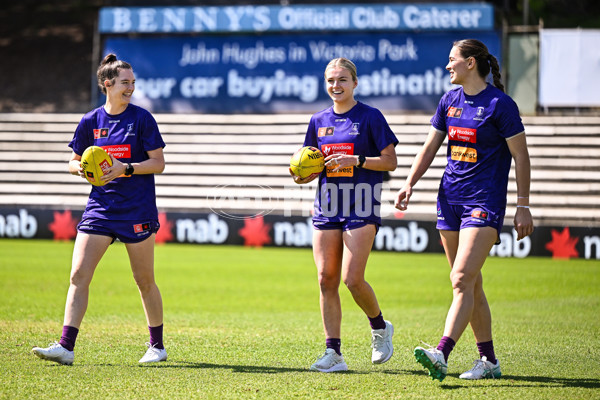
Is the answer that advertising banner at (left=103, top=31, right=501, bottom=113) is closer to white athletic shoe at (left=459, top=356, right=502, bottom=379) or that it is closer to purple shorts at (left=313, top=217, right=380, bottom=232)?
purple shorts at (left=313, top=217, right=380, bottom=232)

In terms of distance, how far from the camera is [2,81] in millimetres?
32281

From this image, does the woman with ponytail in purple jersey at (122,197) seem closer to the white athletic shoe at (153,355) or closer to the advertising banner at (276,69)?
the white athletic shoe at (153,355)

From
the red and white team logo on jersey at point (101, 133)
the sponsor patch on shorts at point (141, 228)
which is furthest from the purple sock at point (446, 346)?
the red and white team logo on jersey at point (101, 133)

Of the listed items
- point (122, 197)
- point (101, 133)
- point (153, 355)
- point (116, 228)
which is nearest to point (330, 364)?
point (153, 355)

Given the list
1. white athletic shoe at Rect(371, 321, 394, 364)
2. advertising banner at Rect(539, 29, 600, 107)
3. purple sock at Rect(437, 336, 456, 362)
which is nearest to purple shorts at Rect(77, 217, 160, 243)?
white athletic shoe at Rect(371, 321, 394, 364)

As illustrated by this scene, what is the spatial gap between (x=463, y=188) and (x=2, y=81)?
29301mm

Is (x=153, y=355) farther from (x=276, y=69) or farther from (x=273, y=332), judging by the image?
(x=276, y=69)

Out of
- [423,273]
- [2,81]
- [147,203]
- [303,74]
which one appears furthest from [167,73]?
[147,203]

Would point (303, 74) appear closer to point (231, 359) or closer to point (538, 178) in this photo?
point (538, 178)

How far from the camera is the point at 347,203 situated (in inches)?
245

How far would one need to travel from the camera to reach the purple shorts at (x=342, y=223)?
20.3ft

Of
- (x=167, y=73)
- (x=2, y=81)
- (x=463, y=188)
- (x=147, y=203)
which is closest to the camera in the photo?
(x=463, y=188)

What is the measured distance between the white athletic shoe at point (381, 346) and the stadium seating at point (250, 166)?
38.5 ft

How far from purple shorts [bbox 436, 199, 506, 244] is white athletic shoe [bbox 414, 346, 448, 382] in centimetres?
89
